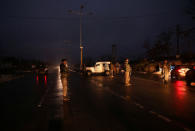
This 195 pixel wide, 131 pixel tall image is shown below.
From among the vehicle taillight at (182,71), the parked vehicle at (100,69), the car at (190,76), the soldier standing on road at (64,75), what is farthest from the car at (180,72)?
the soldier standing on road at (64,75)

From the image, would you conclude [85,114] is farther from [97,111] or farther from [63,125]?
[63,125]

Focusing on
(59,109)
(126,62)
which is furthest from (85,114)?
(126,62)

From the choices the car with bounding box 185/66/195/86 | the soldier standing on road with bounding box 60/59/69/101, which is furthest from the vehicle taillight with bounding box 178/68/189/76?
the soldier standing on road with bounding box 60/59/69/101

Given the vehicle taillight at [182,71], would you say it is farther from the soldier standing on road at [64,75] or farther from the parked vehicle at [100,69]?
the soldier standing on road at [64,75]

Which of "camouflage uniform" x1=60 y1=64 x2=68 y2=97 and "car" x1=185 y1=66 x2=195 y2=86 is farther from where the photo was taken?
"car" x1=185 y1=66 x2=195 y2=86

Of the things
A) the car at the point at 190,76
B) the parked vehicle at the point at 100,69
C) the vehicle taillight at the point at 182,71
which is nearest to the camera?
the car at the point at 190,76

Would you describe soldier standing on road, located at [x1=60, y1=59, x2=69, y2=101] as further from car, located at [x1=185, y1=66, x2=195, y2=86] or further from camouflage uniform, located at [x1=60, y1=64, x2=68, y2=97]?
car, located at [x1=185, y1=66, x2=195, y2=86]

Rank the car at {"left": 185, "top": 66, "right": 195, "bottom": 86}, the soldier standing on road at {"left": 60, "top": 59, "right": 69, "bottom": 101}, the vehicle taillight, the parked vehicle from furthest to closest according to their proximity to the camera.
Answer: the parked vehicle < the vehicle taillight < the car at {"left": 185, "top": 66, "right": 195, "bottom": 86} < the soldier standing on road at {"left": 60, "top": 59, "right": 69, "bottom": 101}

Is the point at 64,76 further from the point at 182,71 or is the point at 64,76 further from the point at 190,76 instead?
the point at 182,71

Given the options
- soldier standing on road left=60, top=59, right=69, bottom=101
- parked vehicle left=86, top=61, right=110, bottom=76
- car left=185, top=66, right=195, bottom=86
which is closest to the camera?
soldier standing on road left=60, top=59, right=69, bottom=101

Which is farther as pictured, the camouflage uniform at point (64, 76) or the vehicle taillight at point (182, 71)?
the vehicle taillight at point (182, 71)

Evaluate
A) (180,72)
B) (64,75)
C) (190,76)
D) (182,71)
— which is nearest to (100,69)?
(180,72)

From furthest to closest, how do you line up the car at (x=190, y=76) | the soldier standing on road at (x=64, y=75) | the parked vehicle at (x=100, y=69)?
the parked vehicle at (x=100, y=69) → the car at (x=190, y=76) → the soldier standing on road at (x=64, y=75)

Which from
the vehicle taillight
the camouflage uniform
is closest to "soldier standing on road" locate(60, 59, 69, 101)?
the camouflage uniform
